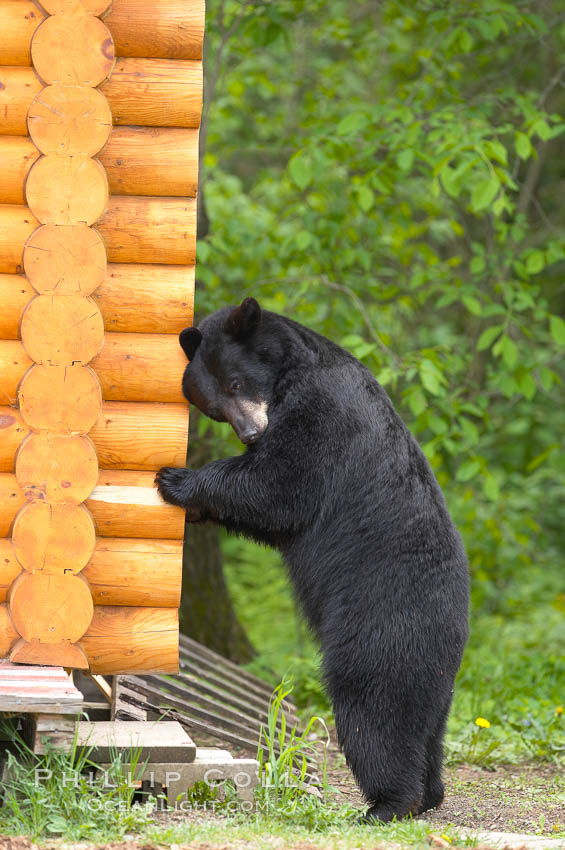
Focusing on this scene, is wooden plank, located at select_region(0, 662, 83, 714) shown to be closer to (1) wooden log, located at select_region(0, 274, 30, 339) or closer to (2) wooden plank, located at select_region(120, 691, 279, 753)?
(2) wooden plank, located at select_region(120, 691, 279, 753)

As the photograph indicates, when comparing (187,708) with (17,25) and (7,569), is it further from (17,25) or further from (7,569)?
(17,25)

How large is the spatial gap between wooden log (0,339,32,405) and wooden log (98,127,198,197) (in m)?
0.76

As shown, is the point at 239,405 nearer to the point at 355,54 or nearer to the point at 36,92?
the point at 36,92

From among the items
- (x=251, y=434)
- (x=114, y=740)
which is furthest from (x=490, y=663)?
(x=114, y=740)

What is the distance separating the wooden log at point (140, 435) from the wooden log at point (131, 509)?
5 centimetres

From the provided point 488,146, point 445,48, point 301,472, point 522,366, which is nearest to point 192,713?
point 301,472

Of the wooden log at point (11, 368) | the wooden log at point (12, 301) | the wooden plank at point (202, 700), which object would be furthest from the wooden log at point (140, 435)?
the wooden plank at point (202, 700)

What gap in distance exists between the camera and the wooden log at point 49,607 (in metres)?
3.70

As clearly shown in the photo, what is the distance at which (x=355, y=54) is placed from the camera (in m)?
7.60

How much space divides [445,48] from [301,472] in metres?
4.19

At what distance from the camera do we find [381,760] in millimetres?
3779

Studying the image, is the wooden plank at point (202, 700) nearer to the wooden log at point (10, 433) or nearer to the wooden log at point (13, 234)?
the wooden log at point (10, 433)

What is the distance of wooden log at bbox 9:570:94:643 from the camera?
370 cm

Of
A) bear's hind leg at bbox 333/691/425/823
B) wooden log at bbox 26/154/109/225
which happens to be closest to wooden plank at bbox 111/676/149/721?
bear's hind leg at bbox 333/691/425/823
